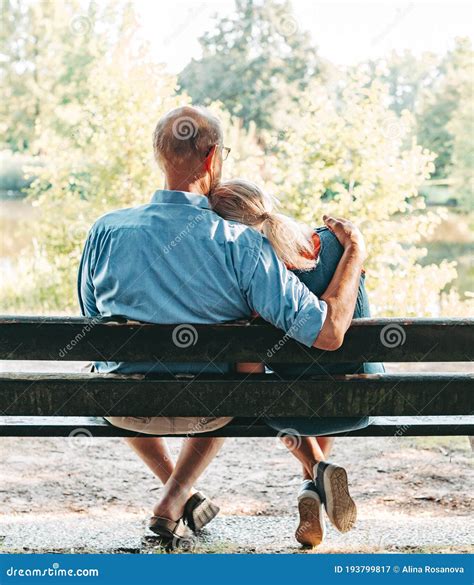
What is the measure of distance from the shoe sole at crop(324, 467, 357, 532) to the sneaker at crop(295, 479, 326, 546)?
0.17 ft

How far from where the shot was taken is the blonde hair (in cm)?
225

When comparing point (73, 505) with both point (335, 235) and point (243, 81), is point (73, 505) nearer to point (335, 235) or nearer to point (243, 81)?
point (335, 235)

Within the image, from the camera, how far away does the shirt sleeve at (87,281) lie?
2402 millimetres

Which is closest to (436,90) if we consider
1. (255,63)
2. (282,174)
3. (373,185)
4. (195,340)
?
(255,63)

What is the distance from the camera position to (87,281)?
244cm

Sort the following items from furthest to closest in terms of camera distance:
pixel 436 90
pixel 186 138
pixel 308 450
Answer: pixel 436 90, pixel 308 450, pixel 186 138

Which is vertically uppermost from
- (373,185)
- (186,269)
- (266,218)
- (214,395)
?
(266,218)

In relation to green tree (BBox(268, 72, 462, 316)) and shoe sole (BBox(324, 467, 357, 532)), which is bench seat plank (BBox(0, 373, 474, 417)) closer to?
shoe sole (BBox(324, 467, 357, 532))

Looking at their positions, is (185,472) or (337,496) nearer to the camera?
(337,496)

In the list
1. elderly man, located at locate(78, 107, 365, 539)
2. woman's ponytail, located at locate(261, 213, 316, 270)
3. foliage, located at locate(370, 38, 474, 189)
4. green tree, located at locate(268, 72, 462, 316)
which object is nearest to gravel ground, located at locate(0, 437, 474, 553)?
elderly man, located at locate(78, 107, 365, 539)

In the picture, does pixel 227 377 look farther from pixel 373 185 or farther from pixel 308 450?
pixel 373 185

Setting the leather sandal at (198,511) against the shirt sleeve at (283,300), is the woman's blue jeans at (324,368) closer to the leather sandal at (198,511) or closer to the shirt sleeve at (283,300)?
the shirt sleeve at (283,300)

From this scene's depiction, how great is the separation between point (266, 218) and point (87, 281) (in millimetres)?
493
